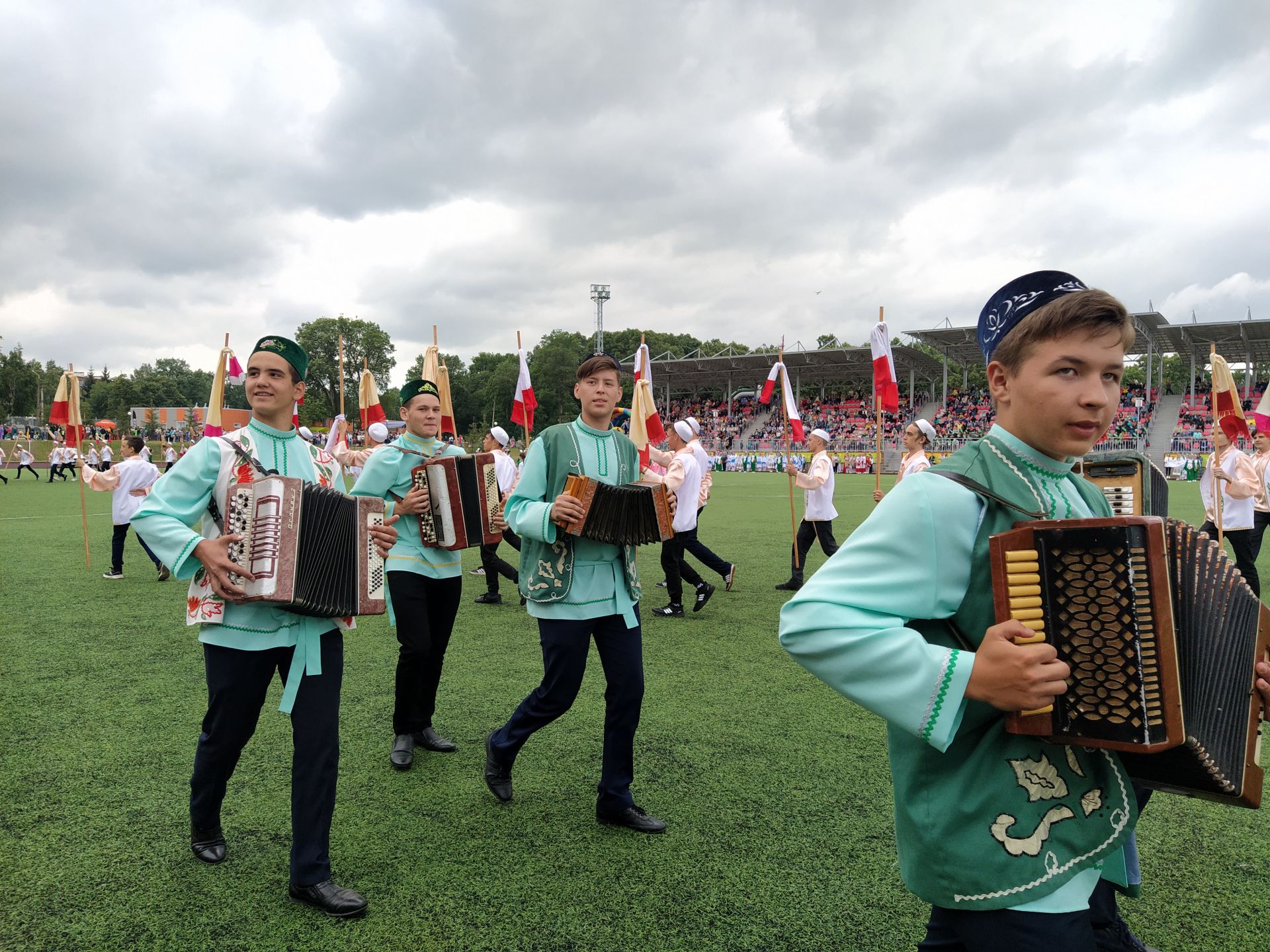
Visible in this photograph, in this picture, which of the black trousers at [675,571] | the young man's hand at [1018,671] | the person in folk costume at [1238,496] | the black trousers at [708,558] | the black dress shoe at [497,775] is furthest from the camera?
the black trousers at [708,558]

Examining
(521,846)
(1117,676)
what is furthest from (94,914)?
(1117,676)

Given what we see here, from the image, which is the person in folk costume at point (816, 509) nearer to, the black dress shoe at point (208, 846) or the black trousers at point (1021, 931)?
the black dress shoe at point (208, 846)

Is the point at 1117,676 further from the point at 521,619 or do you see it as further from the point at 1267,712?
the point at 521,619

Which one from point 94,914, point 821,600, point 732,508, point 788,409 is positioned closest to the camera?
point 821,600

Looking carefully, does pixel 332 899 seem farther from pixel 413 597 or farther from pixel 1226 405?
pixel 1226 405

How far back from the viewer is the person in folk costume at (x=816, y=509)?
9.91 meters

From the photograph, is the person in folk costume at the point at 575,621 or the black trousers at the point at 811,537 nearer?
the person in folk costume at the point at 575,621

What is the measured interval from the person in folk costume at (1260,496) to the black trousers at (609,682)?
9.08 metres

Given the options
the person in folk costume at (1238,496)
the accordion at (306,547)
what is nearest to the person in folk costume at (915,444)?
the person in folk costume at (1238,496)

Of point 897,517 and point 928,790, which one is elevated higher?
point 897,517

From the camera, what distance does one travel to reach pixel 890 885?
10.3ft

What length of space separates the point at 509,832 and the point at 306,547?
5.34ft

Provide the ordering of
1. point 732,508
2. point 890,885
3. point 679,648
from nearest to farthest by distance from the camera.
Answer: point 890,885 → point 679,648 → point 732,508

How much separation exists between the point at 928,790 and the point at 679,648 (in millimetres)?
5541
